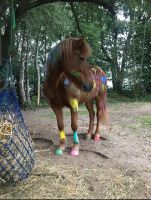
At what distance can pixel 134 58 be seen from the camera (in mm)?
16125

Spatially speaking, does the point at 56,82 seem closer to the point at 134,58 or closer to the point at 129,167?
the point at 129,167

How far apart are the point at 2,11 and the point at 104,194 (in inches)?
264

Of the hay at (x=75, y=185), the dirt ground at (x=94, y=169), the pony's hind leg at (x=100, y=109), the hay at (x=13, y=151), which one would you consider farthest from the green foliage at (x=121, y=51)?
the hay at (x=13, y=151)

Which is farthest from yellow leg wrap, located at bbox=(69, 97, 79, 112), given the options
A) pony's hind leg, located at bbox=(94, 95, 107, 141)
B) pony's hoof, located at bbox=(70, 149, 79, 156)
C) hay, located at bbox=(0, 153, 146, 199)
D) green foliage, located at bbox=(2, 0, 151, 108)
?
green foliage, located at bbox=(2, 0, 151, 108)

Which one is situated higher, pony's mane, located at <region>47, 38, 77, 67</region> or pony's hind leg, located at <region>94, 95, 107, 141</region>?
pony's mane, located at <region>47, 38, 77, 67</region>

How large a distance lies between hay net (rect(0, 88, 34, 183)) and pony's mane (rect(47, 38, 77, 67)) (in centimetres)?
90

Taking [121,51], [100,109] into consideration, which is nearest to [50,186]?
[100,109]

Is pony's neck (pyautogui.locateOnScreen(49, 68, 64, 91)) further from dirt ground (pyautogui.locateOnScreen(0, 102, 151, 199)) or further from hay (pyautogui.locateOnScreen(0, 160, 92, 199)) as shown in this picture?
hay (pyautogui.locateOnScreen(0, 160, 92, 199))

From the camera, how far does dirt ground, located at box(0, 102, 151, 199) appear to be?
323 centimetres

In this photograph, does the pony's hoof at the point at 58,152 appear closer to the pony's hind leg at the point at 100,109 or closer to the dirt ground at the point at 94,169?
the dirt ground at the point at 94,169

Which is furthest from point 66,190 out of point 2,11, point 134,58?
point 134,58

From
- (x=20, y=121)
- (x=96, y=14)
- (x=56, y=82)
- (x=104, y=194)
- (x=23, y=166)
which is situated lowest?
(x=104, y=194)

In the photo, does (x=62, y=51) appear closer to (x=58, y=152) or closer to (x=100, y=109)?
(x=58, y=152)

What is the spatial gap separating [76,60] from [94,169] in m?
1.39
